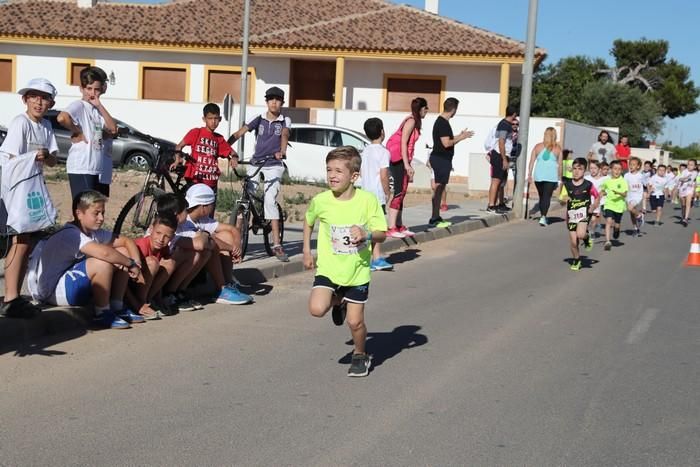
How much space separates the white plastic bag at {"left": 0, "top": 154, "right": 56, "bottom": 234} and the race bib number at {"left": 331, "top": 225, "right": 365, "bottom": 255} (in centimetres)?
227

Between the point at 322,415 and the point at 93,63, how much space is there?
34332 mm

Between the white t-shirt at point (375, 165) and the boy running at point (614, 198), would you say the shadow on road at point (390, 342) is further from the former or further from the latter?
the boy running at point (614, 198)

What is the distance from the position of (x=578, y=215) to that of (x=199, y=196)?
6.25 meters

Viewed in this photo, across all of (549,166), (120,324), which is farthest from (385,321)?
(549,166)

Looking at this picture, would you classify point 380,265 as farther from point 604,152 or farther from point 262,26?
point 262,26

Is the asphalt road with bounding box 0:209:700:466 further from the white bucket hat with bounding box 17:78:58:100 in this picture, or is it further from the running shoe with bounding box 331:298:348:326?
the white bucket hat with bounding box 17:78:58:100

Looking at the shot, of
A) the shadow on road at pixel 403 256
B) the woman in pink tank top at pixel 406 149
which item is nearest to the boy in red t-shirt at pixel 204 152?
the woman in pink tank top at pixel 406 149

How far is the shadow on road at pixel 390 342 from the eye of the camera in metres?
7.35

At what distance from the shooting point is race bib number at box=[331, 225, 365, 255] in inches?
263

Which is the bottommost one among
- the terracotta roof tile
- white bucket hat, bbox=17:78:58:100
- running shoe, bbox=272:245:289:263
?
running shoe, bbox=272:245:289:263

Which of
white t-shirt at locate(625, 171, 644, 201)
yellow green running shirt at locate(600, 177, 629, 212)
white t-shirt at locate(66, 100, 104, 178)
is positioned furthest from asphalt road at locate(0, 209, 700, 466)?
white t-shirt at locate(625, 171, 644, 201)

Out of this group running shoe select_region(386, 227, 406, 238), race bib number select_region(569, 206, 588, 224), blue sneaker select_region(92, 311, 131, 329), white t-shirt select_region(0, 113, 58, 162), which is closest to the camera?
white t-shirt select_region(0, 113, 58, 162)

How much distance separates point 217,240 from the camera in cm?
895

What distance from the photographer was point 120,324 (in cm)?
779
